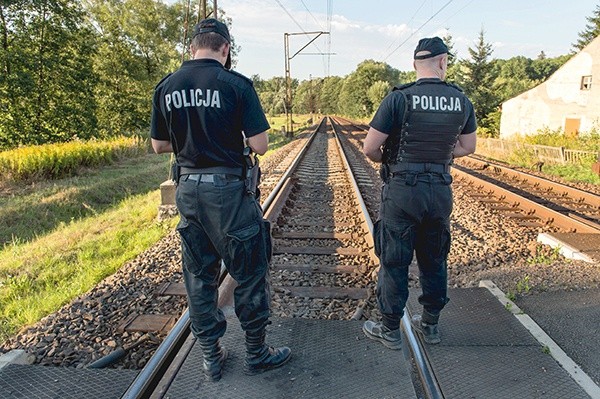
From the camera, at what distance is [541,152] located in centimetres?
1526

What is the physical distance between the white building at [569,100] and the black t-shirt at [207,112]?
21.5 metres

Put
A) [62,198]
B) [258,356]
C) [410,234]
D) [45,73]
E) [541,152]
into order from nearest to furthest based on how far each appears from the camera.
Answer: [258,356] < [410,234] < [62,198] < [541,152] < [45,73]

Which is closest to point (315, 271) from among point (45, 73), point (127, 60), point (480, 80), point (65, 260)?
point (65, 260)

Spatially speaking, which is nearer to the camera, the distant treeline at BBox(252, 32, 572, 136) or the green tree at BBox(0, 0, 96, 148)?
the green tree at BBox(0, 0, 96, 148)

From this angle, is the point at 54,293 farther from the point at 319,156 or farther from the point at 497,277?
the point at 319,156

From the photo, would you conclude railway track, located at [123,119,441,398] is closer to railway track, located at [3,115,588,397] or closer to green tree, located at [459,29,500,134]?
railway track, located at [3,115,588,397]

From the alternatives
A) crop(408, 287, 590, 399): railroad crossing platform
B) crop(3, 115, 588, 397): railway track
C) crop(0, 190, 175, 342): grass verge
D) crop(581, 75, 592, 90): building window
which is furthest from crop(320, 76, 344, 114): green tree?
crop(408, 287, 590, 399): railroad crossing platform

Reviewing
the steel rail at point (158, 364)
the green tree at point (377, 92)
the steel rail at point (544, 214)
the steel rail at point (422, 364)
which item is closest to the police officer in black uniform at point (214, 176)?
the steel rail at point (158, 364)

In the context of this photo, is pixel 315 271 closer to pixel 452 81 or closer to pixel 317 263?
pixel 317 263

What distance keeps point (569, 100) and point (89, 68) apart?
2494 cm

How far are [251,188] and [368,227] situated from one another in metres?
3.28

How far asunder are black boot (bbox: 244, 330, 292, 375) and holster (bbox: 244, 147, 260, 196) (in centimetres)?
93

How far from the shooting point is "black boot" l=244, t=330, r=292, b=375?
8.77 ft

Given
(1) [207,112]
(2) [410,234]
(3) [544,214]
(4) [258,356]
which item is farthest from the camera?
(3) [544,214]
